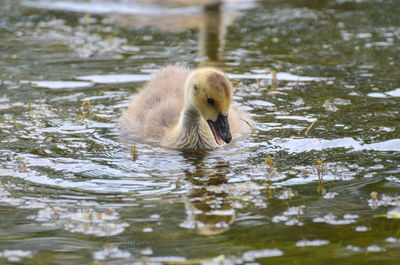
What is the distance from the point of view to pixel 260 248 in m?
4.13

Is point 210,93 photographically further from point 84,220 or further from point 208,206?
point 84,220

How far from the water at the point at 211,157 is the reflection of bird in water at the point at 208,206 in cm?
1

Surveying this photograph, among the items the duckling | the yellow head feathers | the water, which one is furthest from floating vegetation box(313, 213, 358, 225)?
the yellow head feathers

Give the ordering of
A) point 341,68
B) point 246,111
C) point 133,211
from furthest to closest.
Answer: point 341,68, point 246,111, point 133,211

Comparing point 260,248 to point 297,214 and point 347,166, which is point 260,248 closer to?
point 297,214

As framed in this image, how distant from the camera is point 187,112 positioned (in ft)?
21.0

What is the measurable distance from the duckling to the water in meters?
0.18

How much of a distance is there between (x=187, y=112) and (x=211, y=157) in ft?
1.81

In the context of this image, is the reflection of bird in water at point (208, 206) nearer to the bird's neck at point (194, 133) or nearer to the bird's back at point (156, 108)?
the bird's neck at point (194, 133)

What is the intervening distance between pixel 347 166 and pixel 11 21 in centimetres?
884

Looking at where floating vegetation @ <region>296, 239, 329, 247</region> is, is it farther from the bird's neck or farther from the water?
the bird's neck

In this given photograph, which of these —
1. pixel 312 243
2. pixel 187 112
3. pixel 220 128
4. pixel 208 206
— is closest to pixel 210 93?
pixel 220 128

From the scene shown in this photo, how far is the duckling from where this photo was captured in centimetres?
593

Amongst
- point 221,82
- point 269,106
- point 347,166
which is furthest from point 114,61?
point 347,166
